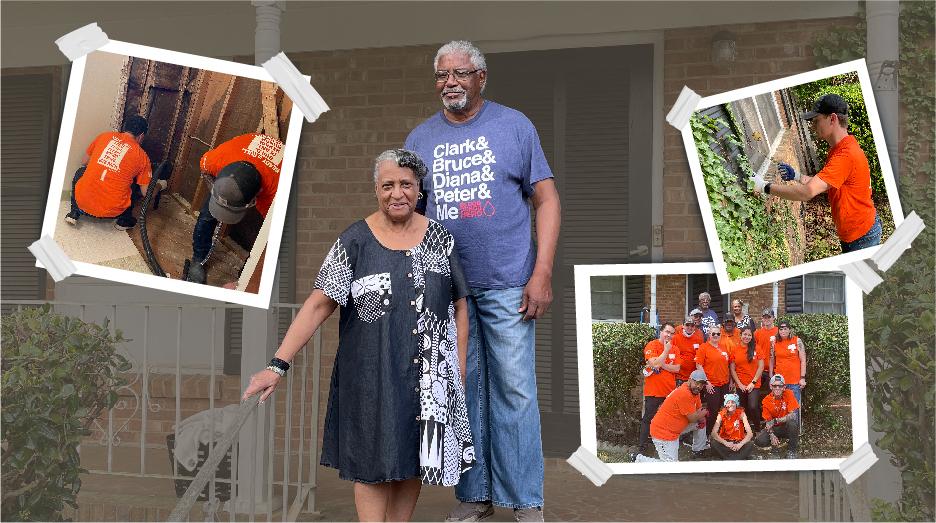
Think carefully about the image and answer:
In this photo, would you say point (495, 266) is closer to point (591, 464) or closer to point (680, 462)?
point (591, 464)

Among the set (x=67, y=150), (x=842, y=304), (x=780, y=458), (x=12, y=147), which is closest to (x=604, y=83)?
(x=842, y=304)

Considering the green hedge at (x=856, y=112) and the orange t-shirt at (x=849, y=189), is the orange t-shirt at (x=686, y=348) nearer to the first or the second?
the orange t-shirt at (x=849, y=189)

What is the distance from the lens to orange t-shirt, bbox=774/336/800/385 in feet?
11.5

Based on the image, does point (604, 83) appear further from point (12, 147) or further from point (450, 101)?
point (12, 147)

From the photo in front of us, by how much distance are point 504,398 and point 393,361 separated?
1.61 ft

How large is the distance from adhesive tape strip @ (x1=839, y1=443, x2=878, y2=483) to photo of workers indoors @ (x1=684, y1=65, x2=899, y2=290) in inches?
27.8

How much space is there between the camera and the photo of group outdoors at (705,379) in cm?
335

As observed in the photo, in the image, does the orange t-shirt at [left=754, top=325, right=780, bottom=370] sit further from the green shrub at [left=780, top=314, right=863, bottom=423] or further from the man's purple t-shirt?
the man's purple t-shirt

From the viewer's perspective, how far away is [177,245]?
3.41 m

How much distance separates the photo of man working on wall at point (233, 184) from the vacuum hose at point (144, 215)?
0.35ft

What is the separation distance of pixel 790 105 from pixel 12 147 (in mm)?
5623

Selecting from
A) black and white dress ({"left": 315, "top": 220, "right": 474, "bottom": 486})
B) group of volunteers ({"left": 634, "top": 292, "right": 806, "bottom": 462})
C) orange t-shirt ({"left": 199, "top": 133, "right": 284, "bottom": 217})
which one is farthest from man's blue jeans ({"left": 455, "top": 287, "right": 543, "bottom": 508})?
orange t-shirt ({"left": 199, "top": 133, "right": 284, "bottom": 217})

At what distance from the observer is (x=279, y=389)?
250 inches

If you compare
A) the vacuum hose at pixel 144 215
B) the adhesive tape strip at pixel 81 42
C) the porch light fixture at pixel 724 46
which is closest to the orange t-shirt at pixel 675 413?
the vacuum hose at pixel 144 215
